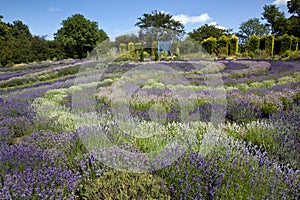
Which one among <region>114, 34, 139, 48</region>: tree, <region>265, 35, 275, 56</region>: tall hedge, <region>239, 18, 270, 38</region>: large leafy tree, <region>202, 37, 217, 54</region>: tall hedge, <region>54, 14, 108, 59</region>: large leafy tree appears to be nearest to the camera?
<region>114, 34, 139, 48</region>: tree

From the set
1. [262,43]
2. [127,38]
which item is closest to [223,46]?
[262,43]

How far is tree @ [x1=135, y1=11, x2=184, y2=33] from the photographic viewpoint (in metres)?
39.2

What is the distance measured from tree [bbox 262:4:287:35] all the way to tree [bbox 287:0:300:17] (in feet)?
5.22

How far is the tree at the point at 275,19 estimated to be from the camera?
136 ft

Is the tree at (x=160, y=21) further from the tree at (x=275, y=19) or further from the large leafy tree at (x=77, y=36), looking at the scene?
the tree at (x=275, y=19)

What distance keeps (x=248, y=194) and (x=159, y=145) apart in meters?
1.24

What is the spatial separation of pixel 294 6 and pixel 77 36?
34690 millimetres

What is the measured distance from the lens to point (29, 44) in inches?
1200

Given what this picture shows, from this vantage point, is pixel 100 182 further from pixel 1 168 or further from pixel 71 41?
pixel 71 41

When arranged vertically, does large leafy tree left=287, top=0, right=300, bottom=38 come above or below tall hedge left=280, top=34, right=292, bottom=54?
above

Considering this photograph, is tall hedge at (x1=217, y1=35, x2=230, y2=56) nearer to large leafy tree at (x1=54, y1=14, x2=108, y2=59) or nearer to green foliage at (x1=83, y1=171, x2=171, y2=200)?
large leafy tree at (x1=54, y1=14, x2=108, y2=59)

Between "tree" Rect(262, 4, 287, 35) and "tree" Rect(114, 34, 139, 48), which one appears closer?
"tree" Rect(114, 34, 139, 48)

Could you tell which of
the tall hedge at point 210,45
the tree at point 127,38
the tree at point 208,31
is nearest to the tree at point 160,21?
the tree at point 208,31

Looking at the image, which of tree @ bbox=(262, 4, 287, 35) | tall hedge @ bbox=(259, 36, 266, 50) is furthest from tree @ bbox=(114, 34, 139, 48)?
tree @ bbox=(262, 4, 287, 35)
